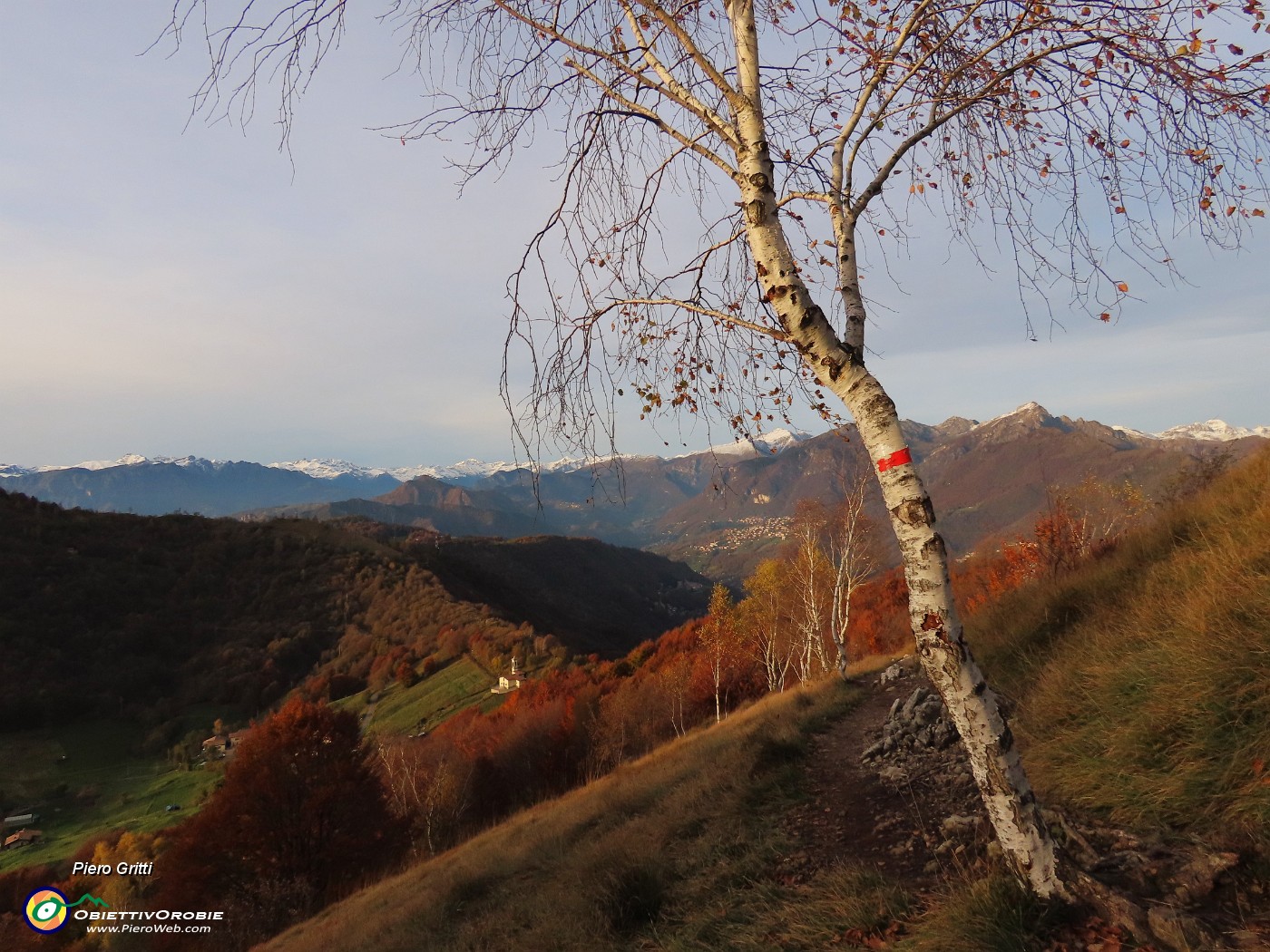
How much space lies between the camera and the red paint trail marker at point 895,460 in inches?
120

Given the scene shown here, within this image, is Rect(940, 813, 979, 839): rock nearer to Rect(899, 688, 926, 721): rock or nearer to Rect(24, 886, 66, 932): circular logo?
Rect(899, 688, 926, 721): rock

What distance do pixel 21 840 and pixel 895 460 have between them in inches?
2941

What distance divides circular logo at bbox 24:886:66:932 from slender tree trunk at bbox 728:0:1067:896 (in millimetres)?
23597

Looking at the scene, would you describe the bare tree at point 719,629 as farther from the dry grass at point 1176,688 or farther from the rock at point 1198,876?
the rock at point 1198,876

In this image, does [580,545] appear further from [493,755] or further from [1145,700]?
[1145,700]

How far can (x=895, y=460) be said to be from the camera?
3.07 metres

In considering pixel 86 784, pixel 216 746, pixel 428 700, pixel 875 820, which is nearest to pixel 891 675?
pixel 875 820

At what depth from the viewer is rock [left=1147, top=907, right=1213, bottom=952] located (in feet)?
8.57

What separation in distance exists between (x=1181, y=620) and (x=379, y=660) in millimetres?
90562

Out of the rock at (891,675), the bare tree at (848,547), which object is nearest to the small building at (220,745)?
the bare tree at (848,547)

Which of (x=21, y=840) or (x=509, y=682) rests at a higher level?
(x=509, y=682)

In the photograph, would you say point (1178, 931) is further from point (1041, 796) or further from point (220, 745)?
point (220, 745)

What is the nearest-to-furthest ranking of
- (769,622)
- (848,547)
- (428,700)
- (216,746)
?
(848,547) → (769,622) → (428,700) → (216,746)

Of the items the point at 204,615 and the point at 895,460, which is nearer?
the point at 895,460
